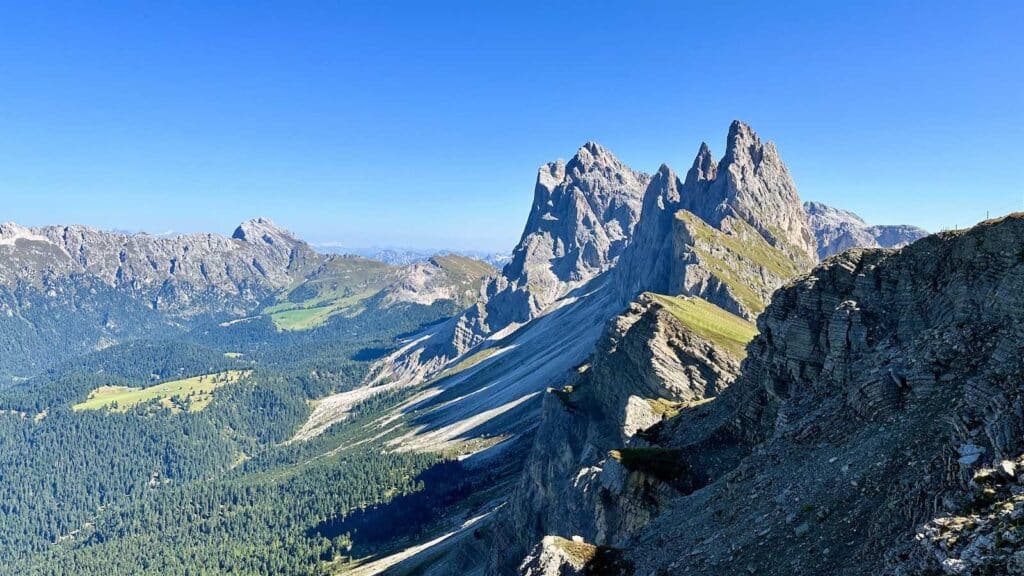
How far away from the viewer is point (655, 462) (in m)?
50.7

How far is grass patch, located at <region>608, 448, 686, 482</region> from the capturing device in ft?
159

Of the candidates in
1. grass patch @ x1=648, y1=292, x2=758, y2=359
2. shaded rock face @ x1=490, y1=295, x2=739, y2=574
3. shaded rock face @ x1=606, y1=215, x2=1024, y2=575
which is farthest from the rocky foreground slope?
grass patch @ x1=648, y1=292, x2=758, y2=359

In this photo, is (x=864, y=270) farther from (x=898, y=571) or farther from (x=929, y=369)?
(x=898, y=571)

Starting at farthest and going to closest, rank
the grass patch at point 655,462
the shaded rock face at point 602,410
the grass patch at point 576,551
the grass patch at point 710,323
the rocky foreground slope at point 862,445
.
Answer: the grass patch at point 710,323
the shaded rock face at point 602,410
the grass patch at point 655,462
the grass patch at point 576,551
the rocky foreground slope at point 862,445

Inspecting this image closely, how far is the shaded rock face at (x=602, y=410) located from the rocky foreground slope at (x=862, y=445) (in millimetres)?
19743

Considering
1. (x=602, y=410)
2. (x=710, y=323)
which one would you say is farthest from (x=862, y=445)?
(x=710, y=323)

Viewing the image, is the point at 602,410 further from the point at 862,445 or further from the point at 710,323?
the point at 862,445

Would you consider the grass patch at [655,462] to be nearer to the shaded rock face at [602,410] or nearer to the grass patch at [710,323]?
the shaded rock face at [602,410]

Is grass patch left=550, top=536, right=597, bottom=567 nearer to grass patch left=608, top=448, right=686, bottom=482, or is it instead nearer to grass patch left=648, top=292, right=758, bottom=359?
grass patch left=608, top=448, right=686, bottom=482

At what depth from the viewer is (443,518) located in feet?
533

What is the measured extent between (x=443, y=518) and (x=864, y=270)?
463 feet

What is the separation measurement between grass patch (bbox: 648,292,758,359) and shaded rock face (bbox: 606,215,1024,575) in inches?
1794

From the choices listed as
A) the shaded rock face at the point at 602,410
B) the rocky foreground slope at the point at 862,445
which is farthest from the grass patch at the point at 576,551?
the shaded rock face at the point at 602,410

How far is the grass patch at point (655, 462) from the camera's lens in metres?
48.4
